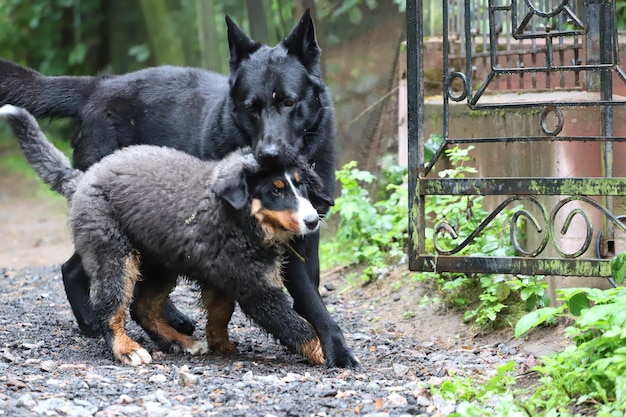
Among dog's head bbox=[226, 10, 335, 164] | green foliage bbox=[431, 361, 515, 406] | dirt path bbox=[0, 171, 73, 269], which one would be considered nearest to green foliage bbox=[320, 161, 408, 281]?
dog's head bbox=[226, 10, 335, 164]

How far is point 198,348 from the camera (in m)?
5.29

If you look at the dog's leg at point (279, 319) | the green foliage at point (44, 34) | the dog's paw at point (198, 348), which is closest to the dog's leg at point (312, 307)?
the dog's leg at point (279, 319)

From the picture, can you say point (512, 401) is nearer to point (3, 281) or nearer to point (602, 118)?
point (602, 118)

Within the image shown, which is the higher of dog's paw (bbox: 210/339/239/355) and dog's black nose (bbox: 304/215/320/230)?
dog's black nose (bbox: 304/215/320/230)

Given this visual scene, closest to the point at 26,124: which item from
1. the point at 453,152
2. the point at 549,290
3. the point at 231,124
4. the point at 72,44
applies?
the point at 231,124

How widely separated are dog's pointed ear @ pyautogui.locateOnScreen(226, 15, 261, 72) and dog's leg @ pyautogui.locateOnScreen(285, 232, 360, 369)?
1.17 meters

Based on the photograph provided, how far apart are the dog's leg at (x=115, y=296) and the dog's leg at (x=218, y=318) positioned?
0.45 m

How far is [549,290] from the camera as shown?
5.57 m

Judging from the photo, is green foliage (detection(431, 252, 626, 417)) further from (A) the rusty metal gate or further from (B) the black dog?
(B) the black dog

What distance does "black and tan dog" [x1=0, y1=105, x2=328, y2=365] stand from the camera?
4812mm

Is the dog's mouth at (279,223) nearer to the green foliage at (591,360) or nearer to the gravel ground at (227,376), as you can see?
the gravel ground at (227,376)

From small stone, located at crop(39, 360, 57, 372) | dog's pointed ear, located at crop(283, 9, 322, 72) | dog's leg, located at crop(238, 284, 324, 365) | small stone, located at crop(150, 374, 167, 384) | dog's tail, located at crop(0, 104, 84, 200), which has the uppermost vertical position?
dog's pointed ear, located at crop(283, 9, 322, 72)

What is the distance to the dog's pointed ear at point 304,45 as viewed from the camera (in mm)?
5414

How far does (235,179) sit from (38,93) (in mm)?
2174
